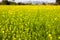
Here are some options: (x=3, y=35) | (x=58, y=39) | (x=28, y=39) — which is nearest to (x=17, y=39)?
(x=28, y=39)

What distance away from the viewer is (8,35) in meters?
4.11

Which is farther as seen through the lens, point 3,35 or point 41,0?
point 41,0

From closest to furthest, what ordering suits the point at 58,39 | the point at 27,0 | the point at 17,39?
the point at 17,39, the point at 58,39, the point at 27,0

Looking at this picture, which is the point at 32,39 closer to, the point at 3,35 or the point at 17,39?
the point at 17,39

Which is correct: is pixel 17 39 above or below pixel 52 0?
above

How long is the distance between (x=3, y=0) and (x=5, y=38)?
102 feet

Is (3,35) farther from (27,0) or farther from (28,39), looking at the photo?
(27,0)

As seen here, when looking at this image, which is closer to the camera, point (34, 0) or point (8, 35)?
point (8, 35)

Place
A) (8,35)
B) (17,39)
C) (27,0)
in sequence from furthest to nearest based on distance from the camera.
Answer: (27,0), (8,35), (17,39)

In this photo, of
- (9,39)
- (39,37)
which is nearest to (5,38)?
(9,39)

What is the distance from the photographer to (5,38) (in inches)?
153

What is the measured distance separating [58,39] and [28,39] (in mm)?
547

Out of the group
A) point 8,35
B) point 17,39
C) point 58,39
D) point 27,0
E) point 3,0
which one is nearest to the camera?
point 17,39

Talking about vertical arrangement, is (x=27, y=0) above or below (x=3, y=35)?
below
